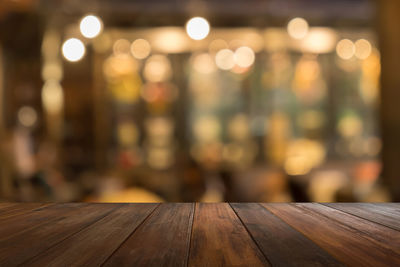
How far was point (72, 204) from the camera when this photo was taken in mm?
1781

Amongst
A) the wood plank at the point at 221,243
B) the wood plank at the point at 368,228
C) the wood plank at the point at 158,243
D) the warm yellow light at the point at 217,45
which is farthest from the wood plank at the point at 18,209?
the warm yellow light at the point at 217,45

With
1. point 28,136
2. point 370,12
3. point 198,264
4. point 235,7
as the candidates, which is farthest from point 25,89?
point 198,264

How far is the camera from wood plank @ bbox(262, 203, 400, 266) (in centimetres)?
92

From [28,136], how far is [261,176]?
3939 millimetres

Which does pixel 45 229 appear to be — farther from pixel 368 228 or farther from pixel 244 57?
pixel 244 57

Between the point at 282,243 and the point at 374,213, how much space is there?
25.9 inches

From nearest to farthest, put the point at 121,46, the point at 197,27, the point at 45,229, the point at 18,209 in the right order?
the point at 45,229, the point at 18,209, the point at 197,27, the point at 121,46

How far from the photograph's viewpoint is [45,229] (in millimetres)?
1265

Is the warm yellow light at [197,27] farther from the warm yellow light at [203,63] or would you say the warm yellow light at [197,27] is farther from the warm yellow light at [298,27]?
the warm yellow light at [298,27]

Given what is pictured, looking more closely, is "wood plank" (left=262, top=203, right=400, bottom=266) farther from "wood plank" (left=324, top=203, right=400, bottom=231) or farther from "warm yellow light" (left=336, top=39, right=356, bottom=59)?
"warm yellow light" (left=336, top=39, right=356, bottom=59)

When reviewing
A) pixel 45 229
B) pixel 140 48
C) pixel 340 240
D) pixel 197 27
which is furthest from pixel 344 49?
pixel 45 229

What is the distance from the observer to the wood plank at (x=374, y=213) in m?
1.35

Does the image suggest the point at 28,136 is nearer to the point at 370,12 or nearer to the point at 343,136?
the point at 343,136

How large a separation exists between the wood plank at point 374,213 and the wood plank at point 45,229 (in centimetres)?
100
